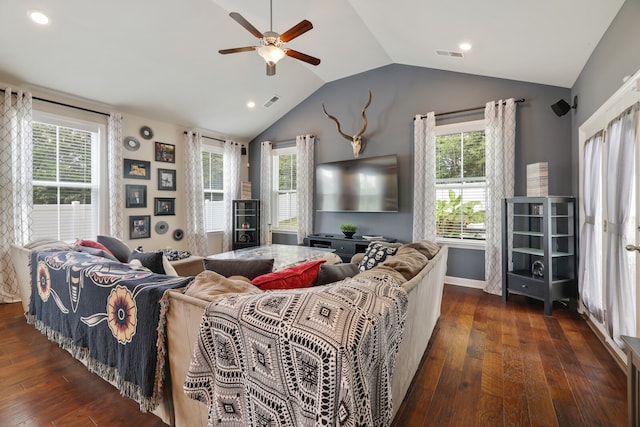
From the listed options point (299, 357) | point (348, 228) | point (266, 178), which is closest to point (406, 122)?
point (348, 228)

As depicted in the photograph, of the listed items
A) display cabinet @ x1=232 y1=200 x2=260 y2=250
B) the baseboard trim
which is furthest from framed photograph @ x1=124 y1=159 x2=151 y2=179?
the baseboard trim

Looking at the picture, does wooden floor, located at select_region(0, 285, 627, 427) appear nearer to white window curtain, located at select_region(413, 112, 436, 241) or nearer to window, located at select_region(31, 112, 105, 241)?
window, located at select_region(31, 112, 105, 241)

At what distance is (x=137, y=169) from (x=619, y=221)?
5.58 meters

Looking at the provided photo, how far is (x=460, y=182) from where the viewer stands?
4.18m

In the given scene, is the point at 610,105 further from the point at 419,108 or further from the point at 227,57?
the point at 227,57

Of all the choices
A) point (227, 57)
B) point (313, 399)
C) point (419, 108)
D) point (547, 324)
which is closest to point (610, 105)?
point (547, 324)

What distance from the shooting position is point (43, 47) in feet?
10.1

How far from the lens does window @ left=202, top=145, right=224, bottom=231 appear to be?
5.59 metres

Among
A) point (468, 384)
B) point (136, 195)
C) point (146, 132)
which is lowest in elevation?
point (468, 384)

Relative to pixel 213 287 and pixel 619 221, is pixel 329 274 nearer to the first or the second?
pixel 213 287

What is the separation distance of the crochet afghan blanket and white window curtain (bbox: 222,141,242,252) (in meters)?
4.85

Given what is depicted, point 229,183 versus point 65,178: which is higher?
point 229,183

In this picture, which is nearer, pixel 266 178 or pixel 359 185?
pixel 359 185

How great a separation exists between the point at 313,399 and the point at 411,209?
3.98 meters
